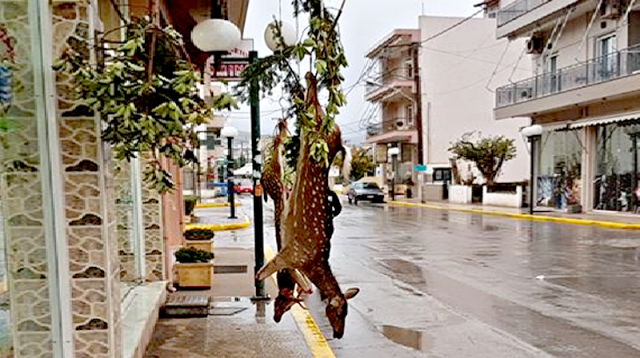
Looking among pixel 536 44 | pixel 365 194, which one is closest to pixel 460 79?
pixel 365 194

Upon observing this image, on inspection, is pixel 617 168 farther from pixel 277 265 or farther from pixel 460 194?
pixel 277 265

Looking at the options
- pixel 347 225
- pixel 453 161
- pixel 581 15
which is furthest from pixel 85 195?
pixel 453 161

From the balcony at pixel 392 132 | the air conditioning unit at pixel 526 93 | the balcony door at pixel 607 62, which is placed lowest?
the balcony at pixel 392 132

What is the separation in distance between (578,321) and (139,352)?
517 centimetres

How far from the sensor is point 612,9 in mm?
20750

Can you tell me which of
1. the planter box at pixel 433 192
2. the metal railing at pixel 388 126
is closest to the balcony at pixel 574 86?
the planter box at pixel 433 192

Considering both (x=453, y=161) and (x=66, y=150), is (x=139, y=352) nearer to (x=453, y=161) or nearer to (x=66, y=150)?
(x=66, y=150)

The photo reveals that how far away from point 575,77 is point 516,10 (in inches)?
238

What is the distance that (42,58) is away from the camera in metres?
2.91

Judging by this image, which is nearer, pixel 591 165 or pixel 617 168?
pixel 617 168

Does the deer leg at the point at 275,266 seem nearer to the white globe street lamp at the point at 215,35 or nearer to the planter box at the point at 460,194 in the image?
the white globe street lamp at the point at 215,35

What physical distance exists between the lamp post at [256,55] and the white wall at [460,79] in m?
33.4

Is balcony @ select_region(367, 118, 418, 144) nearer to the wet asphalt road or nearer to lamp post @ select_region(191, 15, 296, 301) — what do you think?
the wet asphalt road

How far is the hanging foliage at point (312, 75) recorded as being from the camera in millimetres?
2023
